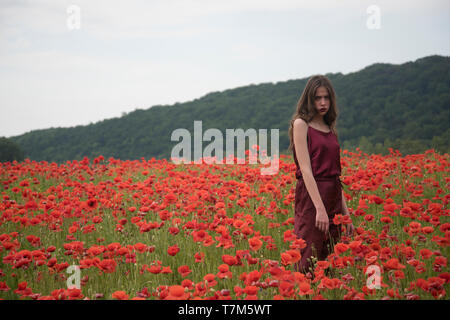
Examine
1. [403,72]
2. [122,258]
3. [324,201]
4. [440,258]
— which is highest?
[403,72]

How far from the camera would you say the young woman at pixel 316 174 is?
294 cm

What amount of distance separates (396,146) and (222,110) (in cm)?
2226

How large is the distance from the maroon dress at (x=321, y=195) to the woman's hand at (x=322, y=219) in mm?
118

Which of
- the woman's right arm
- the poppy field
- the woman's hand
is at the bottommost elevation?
the poppy field

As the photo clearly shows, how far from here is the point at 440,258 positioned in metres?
2.24

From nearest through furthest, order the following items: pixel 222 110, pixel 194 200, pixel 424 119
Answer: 1. pixel 194 200
2. pixel 424 119
3. pixel 222 110

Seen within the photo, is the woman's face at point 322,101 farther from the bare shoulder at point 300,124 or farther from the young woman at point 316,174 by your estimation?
the bare shoulder at point 300,124

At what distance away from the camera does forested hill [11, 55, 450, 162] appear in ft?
81.4

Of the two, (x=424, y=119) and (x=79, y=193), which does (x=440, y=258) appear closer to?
(x=79, y=193)

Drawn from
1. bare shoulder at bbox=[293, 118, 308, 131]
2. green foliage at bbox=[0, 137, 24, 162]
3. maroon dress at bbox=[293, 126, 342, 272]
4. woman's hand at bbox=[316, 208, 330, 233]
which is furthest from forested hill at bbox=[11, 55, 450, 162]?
woman's hand at bbox=[316, 208, 330, 233]

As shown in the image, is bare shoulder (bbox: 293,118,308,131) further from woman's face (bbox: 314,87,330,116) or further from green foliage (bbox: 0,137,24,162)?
green foliage (bbox: 0,137,24,162)

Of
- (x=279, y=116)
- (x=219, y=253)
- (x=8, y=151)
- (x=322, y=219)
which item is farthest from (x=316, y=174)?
Answer: (x=279, y=116)
